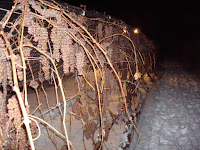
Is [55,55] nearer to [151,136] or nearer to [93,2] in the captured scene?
[151,136]

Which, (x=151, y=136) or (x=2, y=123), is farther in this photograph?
(x=151, y=136)

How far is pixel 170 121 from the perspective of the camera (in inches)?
161

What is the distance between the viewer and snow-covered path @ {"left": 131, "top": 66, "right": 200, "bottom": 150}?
3.20 meters

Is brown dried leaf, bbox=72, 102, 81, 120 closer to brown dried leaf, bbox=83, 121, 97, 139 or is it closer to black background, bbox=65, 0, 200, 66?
brown dried leaf, bbox=83, 121, 97, 139

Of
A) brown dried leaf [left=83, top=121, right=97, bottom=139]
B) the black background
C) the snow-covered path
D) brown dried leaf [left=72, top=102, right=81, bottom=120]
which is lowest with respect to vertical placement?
the snow-covered path

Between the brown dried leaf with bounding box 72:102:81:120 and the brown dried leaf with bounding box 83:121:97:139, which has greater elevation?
the brown dried leaf with bounding box 72:102:81:120

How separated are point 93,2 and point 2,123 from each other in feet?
68.0

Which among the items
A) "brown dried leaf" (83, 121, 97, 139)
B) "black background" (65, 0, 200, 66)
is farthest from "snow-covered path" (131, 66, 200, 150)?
"black background" (65, 0, 200, 66)

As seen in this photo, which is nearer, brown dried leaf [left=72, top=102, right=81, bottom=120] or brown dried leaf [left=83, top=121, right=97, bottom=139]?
brown dried leaf [left=72, top=102, right=81, bottom=120]

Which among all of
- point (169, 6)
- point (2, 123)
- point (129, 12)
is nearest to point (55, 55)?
point (2, 123)

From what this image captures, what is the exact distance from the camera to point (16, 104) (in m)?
1.15

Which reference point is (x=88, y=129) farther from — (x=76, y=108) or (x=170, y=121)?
(x=170, y=121)

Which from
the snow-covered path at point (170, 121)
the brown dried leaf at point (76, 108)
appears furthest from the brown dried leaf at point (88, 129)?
the snow-covered path at point (170, 121)

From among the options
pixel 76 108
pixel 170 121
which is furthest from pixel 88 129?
pixel 170 121
